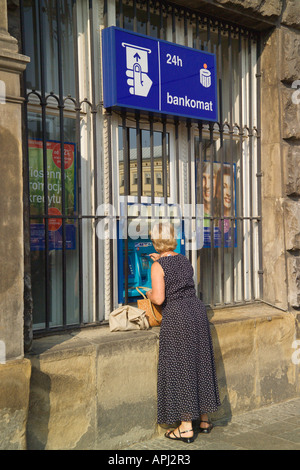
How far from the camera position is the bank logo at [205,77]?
5.39 metres

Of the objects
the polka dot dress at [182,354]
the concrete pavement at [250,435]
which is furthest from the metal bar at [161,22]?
the concrete pavement at [250,435]

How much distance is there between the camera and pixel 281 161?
585 centimetres

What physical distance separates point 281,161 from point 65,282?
273cm

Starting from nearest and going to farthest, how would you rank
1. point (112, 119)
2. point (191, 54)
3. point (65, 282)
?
point (65, 282), point (112, 119), point (191, 54)

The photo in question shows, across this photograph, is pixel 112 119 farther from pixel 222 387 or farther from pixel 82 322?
pixel 222 387

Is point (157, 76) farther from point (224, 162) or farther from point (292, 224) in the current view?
point (292, 224)

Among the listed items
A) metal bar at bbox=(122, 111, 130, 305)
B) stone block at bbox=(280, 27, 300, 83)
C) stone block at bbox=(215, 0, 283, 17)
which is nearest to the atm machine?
metal bar at bbox=(122, 111, 130, 305)

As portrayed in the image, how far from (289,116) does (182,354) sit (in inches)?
115

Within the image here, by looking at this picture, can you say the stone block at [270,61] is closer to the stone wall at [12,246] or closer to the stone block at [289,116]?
the stone block at [289,116]

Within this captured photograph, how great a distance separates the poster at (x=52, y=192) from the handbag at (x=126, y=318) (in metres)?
0.66

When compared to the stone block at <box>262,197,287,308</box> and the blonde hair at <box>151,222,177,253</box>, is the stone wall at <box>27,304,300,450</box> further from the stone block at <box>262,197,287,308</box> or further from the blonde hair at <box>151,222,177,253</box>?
the blonde hair at <box>151,222,177,253</box>

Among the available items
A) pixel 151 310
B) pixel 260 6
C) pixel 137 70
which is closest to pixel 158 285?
pixel 151 310

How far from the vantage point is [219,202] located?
19.0 feet

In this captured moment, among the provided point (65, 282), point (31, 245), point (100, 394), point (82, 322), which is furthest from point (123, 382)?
point (31, 245)
